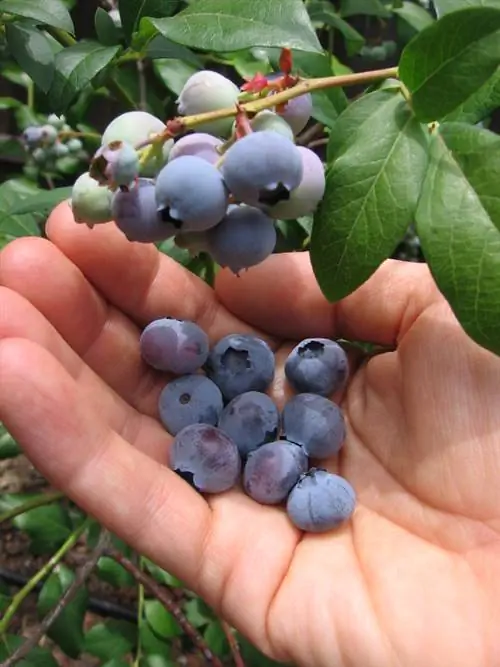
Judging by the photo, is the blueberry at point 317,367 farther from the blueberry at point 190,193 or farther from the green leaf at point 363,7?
the green leaf at point 363,7

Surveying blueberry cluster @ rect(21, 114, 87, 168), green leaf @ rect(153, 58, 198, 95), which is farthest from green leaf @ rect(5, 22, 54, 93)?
blueberry cluster @ rect(21, 114, 87, 168)

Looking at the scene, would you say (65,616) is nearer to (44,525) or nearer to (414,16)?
(44,525)

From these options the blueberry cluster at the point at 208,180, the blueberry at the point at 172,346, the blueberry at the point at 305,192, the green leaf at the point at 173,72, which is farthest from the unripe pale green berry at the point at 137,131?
the green leaf at the point at 173,72

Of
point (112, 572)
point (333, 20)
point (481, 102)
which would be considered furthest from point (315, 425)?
point (333, 20)

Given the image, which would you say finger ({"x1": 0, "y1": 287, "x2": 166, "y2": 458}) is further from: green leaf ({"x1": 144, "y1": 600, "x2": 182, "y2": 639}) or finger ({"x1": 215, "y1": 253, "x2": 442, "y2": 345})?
green leaf ({"x1": 144, "y1": 600, "x2": 182, "y2": 639})

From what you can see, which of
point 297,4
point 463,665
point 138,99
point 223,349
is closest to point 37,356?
point 223,349

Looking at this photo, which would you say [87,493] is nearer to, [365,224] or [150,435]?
[150,435]

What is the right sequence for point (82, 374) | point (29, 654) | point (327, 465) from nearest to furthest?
point (82, 374)
point (327, 465)
point (29, 654)
